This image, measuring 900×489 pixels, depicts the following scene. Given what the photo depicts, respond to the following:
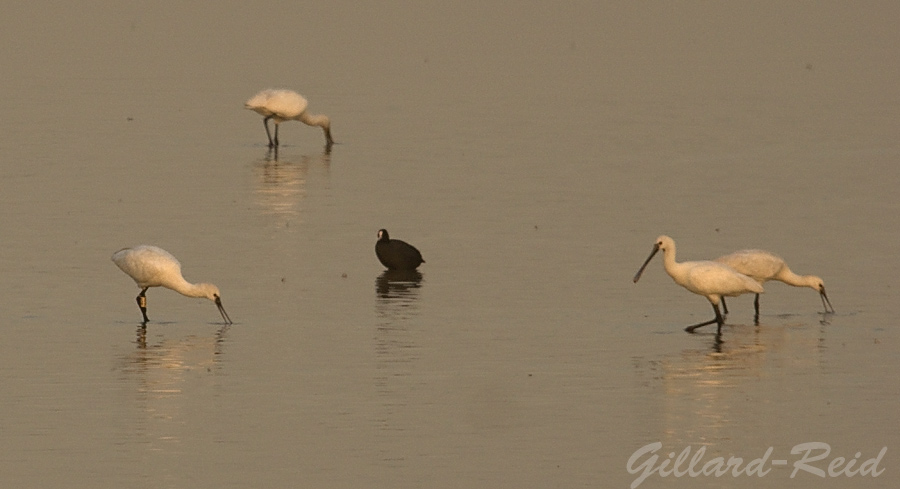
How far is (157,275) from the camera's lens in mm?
23594

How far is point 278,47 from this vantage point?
72.1m

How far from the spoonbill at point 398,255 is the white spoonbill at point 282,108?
15887mm

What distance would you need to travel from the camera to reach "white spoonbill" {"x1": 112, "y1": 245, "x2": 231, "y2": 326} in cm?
2352

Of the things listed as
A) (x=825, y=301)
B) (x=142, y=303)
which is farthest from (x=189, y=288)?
(x=825, y=301)

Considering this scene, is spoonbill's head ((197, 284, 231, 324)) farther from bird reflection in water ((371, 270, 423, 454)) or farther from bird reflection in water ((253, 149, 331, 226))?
bird reflection in water ((253, 149, 331, 226))

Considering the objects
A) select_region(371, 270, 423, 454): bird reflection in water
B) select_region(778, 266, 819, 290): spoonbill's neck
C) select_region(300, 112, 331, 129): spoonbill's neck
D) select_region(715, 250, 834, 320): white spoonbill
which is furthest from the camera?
select_region(300, 112, 331, 129): spoonbill's neck

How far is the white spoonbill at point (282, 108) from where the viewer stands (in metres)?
43.5

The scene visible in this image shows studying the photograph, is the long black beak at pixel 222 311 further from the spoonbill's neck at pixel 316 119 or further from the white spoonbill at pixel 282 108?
the spoonbill's neck at pixel 316 119

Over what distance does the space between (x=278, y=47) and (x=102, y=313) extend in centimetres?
4866

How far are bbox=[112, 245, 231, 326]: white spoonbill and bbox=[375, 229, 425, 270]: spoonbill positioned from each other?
4091 mm

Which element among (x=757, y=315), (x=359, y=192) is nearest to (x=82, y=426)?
(x=757, y=315)

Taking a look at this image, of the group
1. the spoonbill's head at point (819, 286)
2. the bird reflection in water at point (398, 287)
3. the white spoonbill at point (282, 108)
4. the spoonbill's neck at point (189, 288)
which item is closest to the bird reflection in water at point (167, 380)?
the spoonbill's neck at point (189, 288)

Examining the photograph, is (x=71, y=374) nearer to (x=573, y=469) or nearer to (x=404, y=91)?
(x=573, y=469)

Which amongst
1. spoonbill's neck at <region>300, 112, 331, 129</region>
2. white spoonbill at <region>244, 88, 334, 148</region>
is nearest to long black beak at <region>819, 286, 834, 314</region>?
white spoonbill at <region>244, 88, 334, 148</region>
